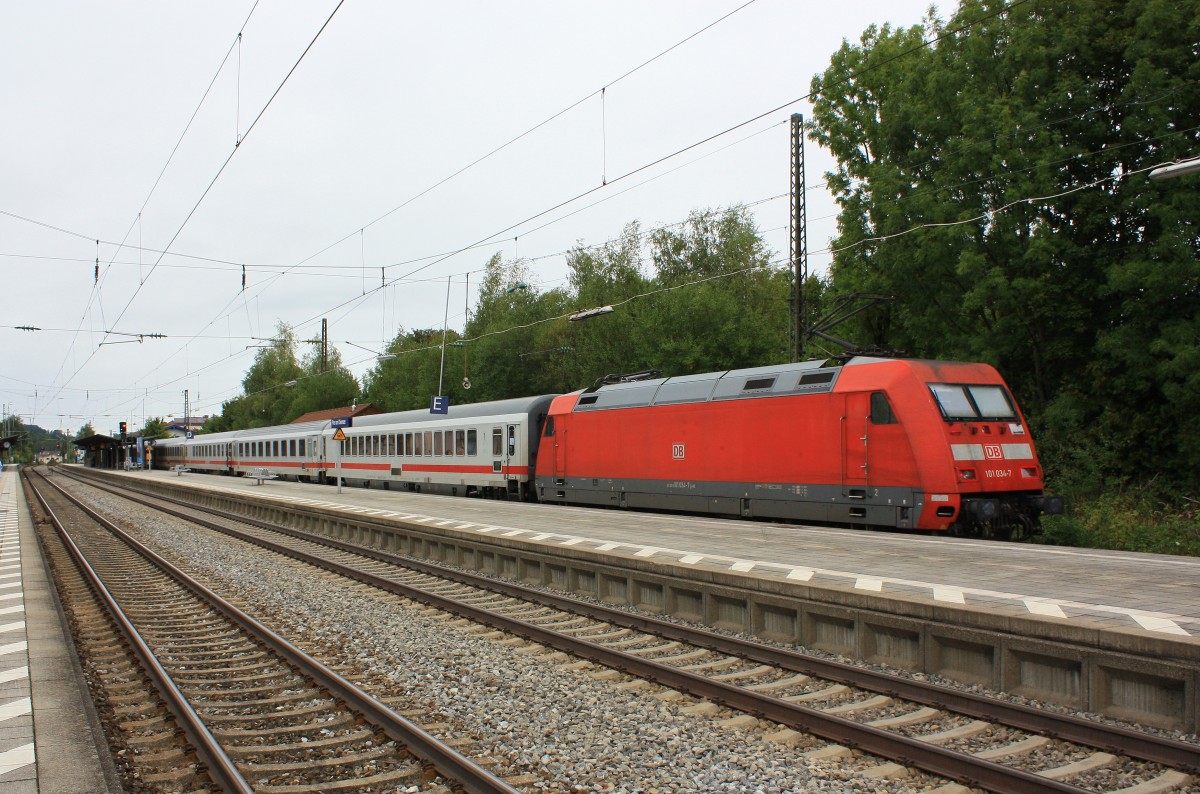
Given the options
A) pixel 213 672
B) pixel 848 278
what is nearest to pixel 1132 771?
pixel 213 672

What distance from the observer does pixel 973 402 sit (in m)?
15.4

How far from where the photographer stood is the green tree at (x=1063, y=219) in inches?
877

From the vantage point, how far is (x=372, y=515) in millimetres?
21062

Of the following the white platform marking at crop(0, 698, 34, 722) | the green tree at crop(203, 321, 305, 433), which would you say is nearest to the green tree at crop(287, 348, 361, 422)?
the green tree at crop(203, 321, 305, 433)

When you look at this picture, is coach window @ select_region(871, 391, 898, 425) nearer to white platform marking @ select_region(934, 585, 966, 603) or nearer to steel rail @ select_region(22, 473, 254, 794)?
white platform marking @ select_region(934, 585, 966, 603)

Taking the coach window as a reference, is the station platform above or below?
below

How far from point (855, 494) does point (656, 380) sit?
24.0 ft

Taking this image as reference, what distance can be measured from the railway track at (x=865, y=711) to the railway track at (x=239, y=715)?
8.06ft

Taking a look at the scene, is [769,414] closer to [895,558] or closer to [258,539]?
[895,558]

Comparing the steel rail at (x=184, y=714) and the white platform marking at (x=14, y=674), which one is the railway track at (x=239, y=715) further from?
the white platform marking at (x=14, y=674)

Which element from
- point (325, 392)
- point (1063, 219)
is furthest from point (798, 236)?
point (325, 392)

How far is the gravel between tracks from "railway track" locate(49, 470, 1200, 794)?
0.37m

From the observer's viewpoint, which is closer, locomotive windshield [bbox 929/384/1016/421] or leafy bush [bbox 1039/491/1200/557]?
leafy bush [bbox 1039/491/1200/557]

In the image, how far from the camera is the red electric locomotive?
1455 cm
